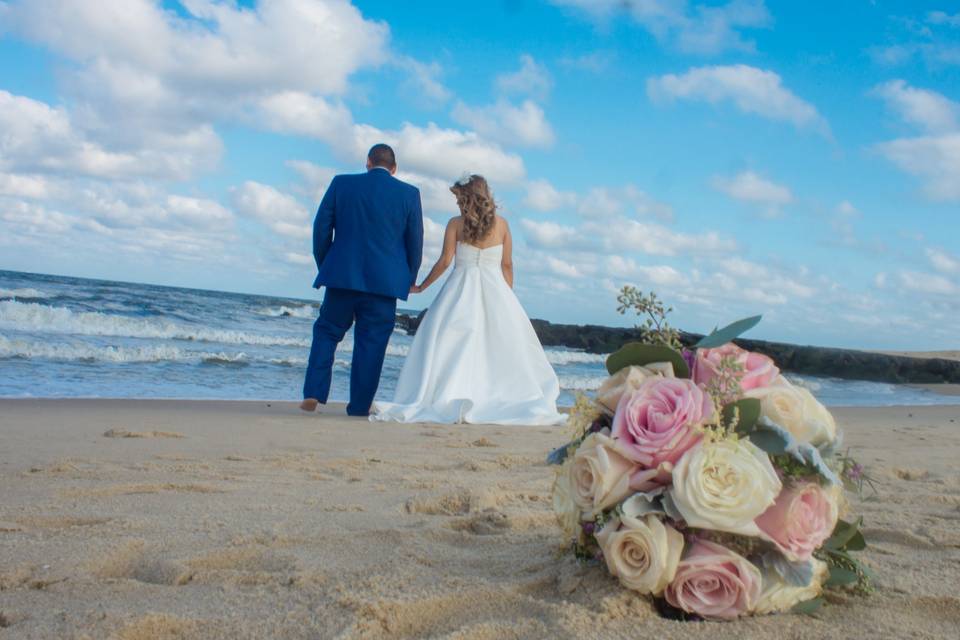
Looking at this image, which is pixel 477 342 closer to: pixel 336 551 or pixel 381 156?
pixel 381 156

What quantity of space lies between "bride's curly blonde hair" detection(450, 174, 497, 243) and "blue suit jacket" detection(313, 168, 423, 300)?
0.43 meters

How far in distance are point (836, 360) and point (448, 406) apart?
20.1 metres

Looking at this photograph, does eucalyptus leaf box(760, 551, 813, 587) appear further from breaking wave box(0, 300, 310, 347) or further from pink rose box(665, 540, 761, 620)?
breaking wave box(0, 300, 310, 347)

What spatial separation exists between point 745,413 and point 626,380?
0.29m

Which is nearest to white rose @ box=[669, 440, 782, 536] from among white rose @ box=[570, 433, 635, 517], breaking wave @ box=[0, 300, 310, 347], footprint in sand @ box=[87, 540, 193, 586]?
white rose @ box=[570, 433, 635, 517]

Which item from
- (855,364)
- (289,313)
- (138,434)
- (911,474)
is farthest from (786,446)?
(289,313)

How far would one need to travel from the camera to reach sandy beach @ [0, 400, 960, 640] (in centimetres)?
187

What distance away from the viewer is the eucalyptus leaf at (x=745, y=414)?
1946 mm

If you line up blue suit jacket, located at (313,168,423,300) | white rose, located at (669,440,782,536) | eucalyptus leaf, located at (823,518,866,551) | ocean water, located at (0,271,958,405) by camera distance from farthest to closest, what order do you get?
ocean water, located at (0,271,958,405) < blue suit jacket, located at (313,168,423,300) < eucalyptus leaf, located at (823,518,866,551) < white rose, located at (669,440,782,536)

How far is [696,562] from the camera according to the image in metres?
1.84

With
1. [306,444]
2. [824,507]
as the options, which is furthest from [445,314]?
[824,507]

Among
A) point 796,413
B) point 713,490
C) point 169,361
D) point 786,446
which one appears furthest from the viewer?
point 169,361

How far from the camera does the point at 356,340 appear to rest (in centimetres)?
768

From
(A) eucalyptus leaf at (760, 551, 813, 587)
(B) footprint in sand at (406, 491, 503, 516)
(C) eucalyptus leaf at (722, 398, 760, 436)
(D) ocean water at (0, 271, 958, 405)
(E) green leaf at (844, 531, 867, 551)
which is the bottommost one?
(D) ocean water at (0, 271, 958, 405)
